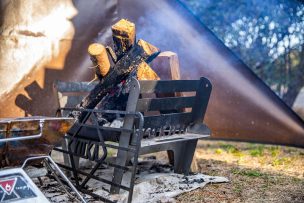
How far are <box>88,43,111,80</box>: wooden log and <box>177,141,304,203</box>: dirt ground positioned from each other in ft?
4.46

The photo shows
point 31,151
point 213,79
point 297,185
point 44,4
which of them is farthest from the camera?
point 213,79

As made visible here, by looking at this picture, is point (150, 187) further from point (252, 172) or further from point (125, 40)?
point (125, 40)

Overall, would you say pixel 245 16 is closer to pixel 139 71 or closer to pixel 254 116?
pixel 254 116

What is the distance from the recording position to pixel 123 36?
3387 millimetres

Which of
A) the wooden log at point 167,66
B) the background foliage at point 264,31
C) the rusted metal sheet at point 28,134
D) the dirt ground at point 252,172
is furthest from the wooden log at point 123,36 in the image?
the background foliage at point 264,31

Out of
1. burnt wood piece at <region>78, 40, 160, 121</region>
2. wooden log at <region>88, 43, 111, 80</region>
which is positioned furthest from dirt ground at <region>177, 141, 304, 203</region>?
wooden log at <region>88, 43, 111, 80</region>

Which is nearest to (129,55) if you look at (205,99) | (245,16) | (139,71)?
(139,71)

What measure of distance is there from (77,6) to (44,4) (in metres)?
0.45

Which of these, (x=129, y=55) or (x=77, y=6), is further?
(x=77, y=6)

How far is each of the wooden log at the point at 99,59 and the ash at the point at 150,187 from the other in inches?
40.5

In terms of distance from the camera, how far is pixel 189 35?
4.98 metres

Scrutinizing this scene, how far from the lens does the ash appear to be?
2.96m

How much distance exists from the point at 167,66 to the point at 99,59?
77cm

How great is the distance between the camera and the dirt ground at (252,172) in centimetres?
301
